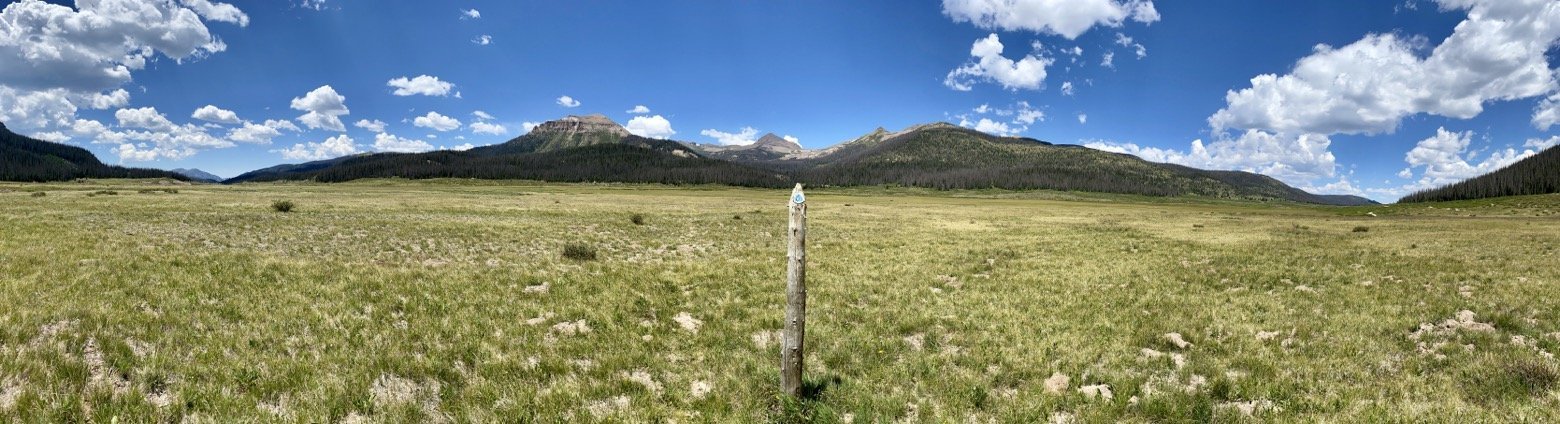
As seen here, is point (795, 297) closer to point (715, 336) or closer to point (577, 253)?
point (715, 336)

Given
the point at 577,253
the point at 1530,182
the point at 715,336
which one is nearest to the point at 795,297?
the point at 715,336

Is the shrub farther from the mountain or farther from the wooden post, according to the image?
the mountain

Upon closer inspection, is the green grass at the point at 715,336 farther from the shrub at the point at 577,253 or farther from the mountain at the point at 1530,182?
the mountain at the point at 1530,182

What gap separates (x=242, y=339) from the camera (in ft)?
35.3

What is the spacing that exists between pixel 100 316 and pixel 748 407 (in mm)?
12513

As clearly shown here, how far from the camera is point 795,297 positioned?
8.69m

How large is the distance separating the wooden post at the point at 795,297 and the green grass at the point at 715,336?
0.51 meters

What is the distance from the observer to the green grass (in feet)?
28.9

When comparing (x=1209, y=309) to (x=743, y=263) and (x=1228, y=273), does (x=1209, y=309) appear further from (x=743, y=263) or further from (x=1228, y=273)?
(x=743, y=263)

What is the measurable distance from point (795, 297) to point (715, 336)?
520cm

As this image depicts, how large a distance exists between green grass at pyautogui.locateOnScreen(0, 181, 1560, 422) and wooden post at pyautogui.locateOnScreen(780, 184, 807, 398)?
20.1 inches

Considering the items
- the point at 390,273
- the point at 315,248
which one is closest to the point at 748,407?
the point at 390,273

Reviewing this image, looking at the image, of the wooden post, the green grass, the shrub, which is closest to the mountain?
the green grass

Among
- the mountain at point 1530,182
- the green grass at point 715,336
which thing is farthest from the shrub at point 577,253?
the mountain at point 1530,182
